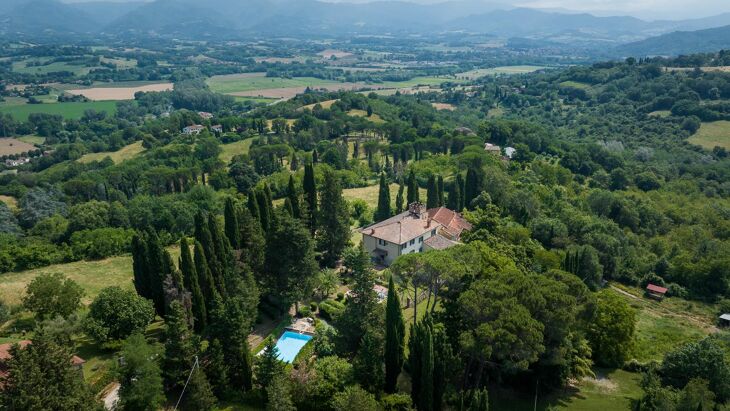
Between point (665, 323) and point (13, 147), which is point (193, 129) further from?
point (665, 323)

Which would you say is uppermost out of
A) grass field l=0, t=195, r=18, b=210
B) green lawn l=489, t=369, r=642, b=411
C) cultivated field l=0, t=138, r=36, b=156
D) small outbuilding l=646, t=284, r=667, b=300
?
green lawn l=489, t=369, r=642, b=411

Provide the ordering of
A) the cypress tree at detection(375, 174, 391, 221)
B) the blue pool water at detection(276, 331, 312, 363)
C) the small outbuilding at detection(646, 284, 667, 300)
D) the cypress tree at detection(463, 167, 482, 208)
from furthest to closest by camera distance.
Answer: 1. the cypress tree at detection(463, 167, 482, 208)
2. the cypress tree at detection(375, 174, 391, 221)
3. the small outbuilding at detection(646, 284, 667, 300)
4. the blue pool water at detection(276, 331, 312, 363)

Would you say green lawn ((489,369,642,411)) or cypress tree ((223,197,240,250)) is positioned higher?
Result: cypress tree ((223,197,240,250))

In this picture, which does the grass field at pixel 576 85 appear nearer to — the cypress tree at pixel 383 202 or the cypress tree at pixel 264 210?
the cypress tree at pixel 383 202

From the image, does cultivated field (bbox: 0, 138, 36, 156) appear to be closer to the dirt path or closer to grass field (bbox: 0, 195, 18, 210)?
grass field (bbox: 0, 195, 18, 210)

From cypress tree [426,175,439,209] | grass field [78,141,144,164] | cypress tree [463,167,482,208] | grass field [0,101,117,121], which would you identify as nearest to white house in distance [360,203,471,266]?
cypress tree [426,175,439,209]

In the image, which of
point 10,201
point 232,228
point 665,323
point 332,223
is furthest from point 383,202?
point 10,201
